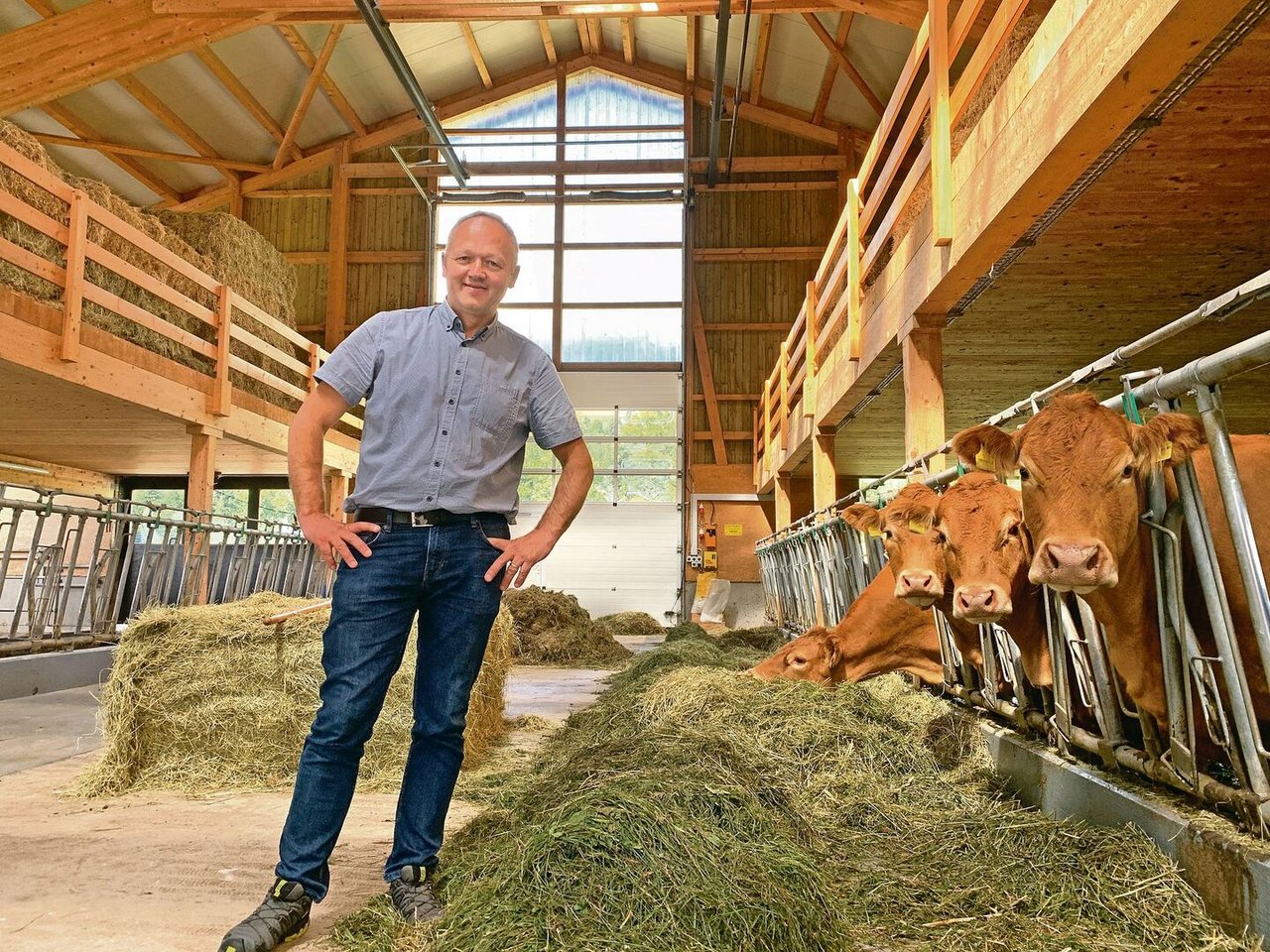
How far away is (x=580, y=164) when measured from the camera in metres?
18.6

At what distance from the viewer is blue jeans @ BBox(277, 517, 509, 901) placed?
2.21 metres

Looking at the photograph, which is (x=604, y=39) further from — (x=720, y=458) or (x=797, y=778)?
(x=797, y=778)

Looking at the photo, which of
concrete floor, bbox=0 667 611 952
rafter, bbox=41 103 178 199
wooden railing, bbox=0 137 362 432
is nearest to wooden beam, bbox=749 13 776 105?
wooden railing, bbox=0 137 362 432

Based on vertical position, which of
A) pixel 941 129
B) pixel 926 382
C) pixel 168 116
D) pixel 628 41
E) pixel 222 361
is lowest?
pixel 926 382

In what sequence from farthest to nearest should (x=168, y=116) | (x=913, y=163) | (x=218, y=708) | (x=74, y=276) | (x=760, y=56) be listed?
(x=760, y=56), (x=168, y=116), (x=74, y=276), (x=913, y=163), (x=218, y=708)

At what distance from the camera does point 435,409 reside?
8.00ft

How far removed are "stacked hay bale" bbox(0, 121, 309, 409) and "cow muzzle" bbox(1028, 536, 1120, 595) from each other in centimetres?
690

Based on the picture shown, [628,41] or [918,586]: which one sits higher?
[628,41]

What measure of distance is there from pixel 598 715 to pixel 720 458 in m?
12.9

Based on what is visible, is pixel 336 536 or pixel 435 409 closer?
pixel 336 536

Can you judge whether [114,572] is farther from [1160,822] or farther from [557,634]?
[1160,822]

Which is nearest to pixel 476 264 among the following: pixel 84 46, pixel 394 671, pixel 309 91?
pixel 394 671

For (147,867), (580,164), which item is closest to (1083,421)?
(147,867)

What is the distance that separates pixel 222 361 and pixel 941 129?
772 centimetres
